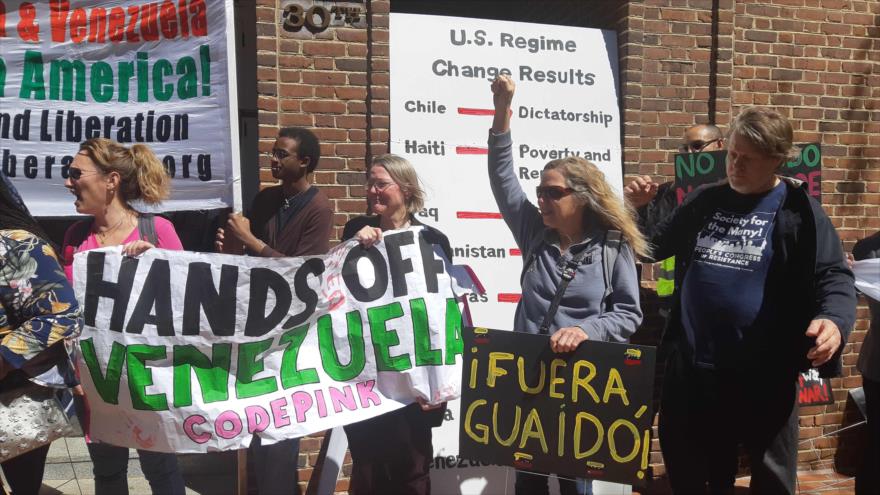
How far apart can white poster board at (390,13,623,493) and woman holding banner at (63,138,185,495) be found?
1709 millimetres

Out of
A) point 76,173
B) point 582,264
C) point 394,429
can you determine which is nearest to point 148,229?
point 76,173

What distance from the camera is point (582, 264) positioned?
3.39 meters

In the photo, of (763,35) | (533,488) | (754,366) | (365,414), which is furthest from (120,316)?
(763,35)

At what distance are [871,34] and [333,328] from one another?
475 centimetres

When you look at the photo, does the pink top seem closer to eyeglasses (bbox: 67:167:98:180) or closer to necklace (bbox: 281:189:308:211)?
eyeglasses (bbox: 67:167:98:180)

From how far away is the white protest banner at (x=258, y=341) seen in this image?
11.6 ft

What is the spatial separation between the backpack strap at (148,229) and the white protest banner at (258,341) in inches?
4.8

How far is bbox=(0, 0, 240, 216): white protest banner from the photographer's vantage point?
4207 millimetres

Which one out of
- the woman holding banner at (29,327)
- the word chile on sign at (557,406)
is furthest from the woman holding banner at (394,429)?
the woman holding banner at (29,327)

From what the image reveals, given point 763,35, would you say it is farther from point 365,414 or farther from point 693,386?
point 365,414

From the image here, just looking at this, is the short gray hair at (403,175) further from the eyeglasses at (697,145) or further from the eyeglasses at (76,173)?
the eyeglasses at (697,145)

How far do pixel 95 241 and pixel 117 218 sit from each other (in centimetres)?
14

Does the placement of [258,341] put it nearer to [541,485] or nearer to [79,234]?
[79,234]

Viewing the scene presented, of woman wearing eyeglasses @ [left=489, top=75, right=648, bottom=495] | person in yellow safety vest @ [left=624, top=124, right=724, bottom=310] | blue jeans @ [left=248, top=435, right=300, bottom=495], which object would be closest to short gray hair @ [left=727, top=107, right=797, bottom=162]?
woman wearing eyeglasses @ [left=489, top=75, right=648, bottom=495]
